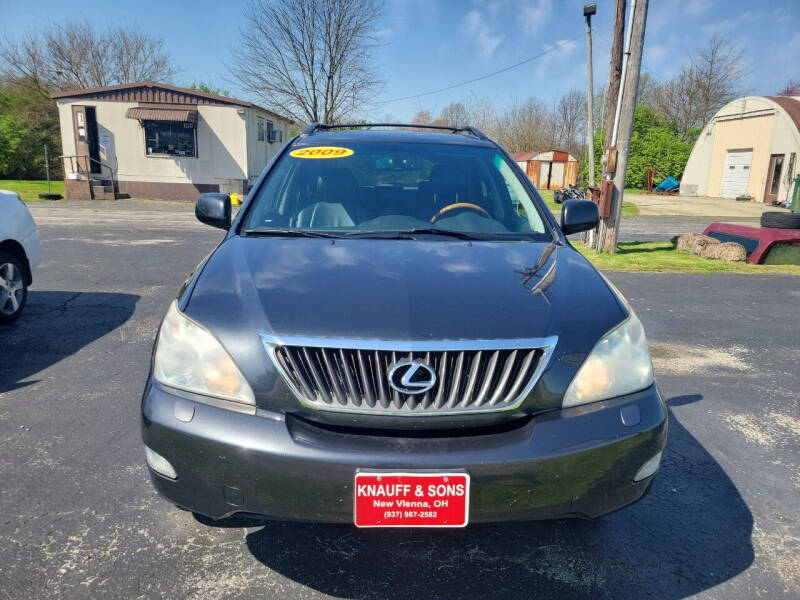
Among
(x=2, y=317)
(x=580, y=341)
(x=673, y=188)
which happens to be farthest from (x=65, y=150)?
(x=673, y=188)

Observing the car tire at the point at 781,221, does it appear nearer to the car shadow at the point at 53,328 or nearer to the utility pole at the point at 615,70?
the utility pole at the point at 615,70

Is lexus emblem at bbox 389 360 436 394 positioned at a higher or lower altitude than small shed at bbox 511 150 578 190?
lower

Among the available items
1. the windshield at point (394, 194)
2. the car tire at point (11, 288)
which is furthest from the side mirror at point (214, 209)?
the car tire at point (11, 288)

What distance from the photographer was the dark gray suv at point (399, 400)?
5.73 feet

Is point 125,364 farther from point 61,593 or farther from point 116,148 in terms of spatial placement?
point 116,148

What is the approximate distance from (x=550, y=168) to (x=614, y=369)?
42.4 meters

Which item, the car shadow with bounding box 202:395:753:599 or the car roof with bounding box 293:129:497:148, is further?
the car roof with bounding box 293:129:497:148

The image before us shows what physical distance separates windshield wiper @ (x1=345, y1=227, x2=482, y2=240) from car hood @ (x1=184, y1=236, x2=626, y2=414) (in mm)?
153

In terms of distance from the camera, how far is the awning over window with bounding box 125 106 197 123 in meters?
21.5

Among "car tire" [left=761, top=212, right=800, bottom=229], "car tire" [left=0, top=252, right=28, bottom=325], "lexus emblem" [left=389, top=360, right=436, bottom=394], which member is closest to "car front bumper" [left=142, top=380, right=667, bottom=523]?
"lexus emblem" [left=389, top=360, right=436, bottom=394]

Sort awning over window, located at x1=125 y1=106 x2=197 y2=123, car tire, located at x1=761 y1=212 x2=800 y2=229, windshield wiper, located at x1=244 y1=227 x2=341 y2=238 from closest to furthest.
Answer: windshield wiper, located at x1=244 y1=227 x2=341 y2=238 < car tire, located at x1=761 y1=212 x2=800 y2=229 < awning over window, located at x1=125 y1=106 x2=197 y2=123

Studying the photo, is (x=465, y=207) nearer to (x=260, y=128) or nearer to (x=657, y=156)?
(x=260, y=128)

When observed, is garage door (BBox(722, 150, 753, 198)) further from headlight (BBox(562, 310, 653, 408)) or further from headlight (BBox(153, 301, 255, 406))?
headlight (BBox(153, 301, 255, 406))

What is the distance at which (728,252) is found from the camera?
9867 mm
